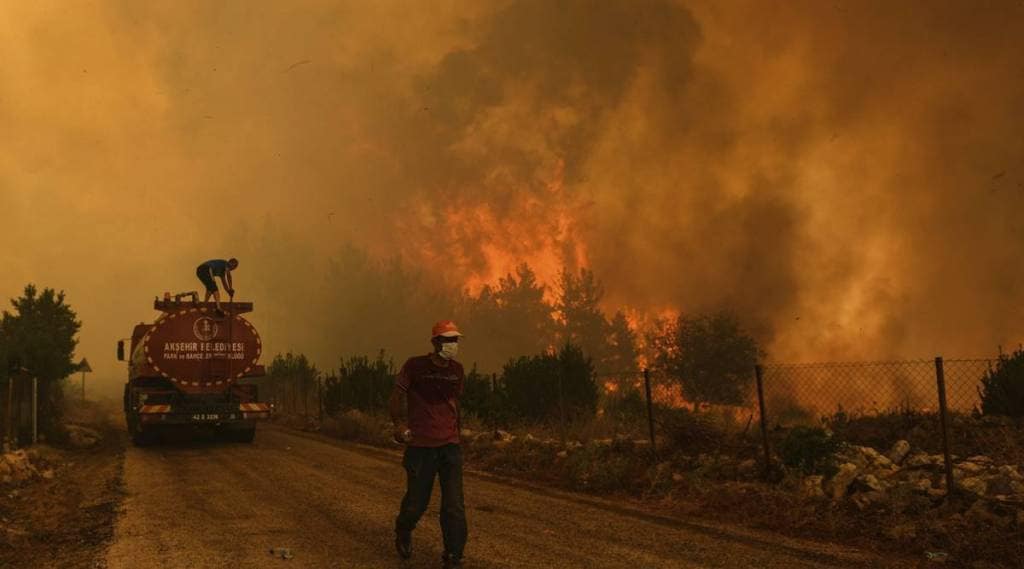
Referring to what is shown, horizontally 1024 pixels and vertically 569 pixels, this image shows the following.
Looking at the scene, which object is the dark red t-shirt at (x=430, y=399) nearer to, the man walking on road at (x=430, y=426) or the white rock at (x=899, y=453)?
the man walking on road at (x=430, y=426)

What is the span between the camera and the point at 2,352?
69.7ft

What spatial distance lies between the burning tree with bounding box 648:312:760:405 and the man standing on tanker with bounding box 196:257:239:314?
29274 millimetres

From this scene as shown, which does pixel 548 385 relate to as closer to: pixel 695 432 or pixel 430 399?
pixel 695 432

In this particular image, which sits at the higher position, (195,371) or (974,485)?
(195,371)

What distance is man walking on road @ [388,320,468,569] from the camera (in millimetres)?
5805

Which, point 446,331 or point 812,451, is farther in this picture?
point 812,451

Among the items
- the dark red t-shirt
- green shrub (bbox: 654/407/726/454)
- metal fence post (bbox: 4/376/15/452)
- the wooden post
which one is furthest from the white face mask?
the wooden post

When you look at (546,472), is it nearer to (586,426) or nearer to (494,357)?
(586,426)

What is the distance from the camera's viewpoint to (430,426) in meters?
5.83

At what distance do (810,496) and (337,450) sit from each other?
10991mm

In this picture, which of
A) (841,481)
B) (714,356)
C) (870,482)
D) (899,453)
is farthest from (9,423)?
(714,356)

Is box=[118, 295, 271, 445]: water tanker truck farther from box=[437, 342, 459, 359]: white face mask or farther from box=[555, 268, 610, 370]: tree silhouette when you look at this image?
box=[555, 268, 610, 370]: tree silhouette

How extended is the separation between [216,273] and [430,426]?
12647mm

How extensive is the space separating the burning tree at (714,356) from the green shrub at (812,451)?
31318 millimetres
